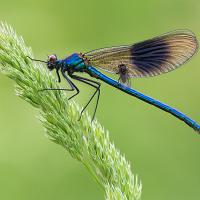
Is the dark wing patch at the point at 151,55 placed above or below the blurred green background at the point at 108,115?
below

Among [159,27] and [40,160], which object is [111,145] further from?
[159,27]

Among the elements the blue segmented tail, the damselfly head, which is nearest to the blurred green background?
the blue segmented tail

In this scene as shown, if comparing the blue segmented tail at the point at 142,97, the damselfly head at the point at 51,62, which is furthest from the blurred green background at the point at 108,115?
the damselfly head at the point at 51,62

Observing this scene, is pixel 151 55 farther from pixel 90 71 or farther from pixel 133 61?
pixel 90 71

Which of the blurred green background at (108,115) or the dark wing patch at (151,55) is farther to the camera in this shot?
the blurred green background at (108,115)

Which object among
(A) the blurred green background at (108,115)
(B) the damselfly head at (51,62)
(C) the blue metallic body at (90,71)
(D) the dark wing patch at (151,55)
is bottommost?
(B) the damselfly head at (51,62)

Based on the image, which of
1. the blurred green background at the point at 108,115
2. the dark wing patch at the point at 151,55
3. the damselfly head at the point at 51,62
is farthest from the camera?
the blurred green background at the point at 108,115

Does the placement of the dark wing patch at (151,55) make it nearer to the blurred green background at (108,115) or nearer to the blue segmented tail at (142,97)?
the blue segmented tail at (142,97)

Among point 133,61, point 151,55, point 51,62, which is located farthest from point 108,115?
point 51,62

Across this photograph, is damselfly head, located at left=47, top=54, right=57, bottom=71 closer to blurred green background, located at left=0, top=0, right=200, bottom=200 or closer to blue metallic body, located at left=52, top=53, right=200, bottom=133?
blue metallic body, located at left=52, top=53, right=200, bottom=133
